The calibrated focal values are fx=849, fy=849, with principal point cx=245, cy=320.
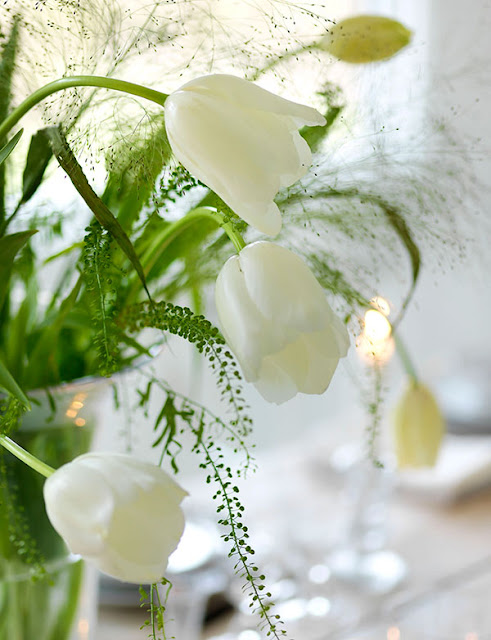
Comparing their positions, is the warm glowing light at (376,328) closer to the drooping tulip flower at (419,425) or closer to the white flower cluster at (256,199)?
the white flower cluster at (256,199)

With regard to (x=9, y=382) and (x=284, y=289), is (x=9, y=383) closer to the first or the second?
(x=9, y=382)

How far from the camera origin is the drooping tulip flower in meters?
0.62

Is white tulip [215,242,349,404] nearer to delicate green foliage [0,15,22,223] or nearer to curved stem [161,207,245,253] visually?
curved stem [161,207,245,253]

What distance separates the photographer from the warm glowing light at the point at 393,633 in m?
0.64

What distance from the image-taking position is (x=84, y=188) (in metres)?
0.29

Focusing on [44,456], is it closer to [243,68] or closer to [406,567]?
[243,68]

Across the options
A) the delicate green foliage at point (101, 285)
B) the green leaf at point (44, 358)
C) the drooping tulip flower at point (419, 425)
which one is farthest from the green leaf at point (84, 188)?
the drooping tulip flower at point (419, 425)

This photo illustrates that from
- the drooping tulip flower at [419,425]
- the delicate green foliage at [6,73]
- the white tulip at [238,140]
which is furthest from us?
the drooping tulip flower at [419,425]

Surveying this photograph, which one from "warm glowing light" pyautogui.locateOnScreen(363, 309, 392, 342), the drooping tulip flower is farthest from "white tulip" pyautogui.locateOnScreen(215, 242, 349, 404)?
the drooping tulip flower

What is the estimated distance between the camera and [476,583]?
721 mm

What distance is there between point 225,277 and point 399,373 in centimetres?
151

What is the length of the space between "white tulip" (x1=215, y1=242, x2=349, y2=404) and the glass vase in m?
0.16

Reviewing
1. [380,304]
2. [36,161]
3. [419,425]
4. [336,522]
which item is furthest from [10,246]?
[336,522]

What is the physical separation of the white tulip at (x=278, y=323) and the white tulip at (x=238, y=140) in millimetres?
14
